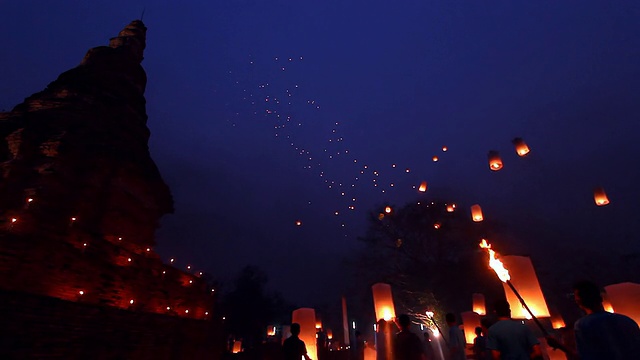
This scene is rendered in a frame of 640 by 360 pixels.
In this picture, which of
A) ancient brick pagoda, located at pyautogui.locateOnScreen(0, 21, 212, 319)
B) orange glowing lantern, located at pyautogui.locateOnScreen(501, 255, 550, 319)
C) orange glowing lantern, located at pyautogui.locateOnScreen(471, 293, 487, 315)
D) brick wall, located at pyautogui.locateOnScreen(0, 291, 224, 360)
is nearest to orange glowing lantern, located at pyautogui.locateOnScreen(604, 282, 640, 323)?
orange glowing lantern, located at pyautogui.locateOnScreen(501, 255, 550, 319)

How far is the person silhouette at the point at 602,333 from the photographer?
9.29ft

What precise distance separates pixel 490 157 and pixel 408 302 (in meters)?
14.3

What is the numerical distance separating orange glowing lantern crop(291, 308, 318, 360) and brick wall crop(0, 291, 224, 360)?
154 inches

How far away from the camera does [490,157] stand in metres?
10.8

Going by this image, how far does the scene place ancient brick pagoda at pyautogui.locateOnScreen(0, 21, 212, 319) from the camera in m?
8.08

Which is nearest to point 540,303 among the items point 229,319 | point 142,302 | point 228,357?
point 142,302

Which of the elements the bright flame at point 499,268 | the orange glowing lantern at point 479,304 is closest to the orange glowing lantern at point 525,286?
the bright flame at point 499,268

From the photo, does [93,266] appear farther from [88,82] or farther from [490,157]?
[490,157]

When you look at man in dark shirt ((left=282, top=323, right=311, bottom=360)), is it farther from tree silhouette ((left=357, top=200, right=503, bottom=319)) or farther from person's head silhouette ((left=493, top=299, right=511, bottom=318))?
tree silhouette ((left=357, top=200, right=503, bottom=319))

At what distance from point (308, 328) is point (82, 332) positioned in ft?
18.7

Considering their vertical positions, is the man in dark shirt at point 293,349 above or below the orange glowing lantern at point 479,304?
below

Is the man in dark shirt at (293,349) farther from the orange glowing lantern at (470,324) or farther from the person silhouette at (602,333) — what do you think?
the orange glowing lantern at (470,324)

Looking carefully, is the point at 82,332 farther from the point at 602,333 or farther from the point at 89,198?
the point at 602,333

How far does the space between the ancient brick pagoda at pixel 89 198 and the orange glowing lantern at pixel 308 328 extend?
5.06 m
